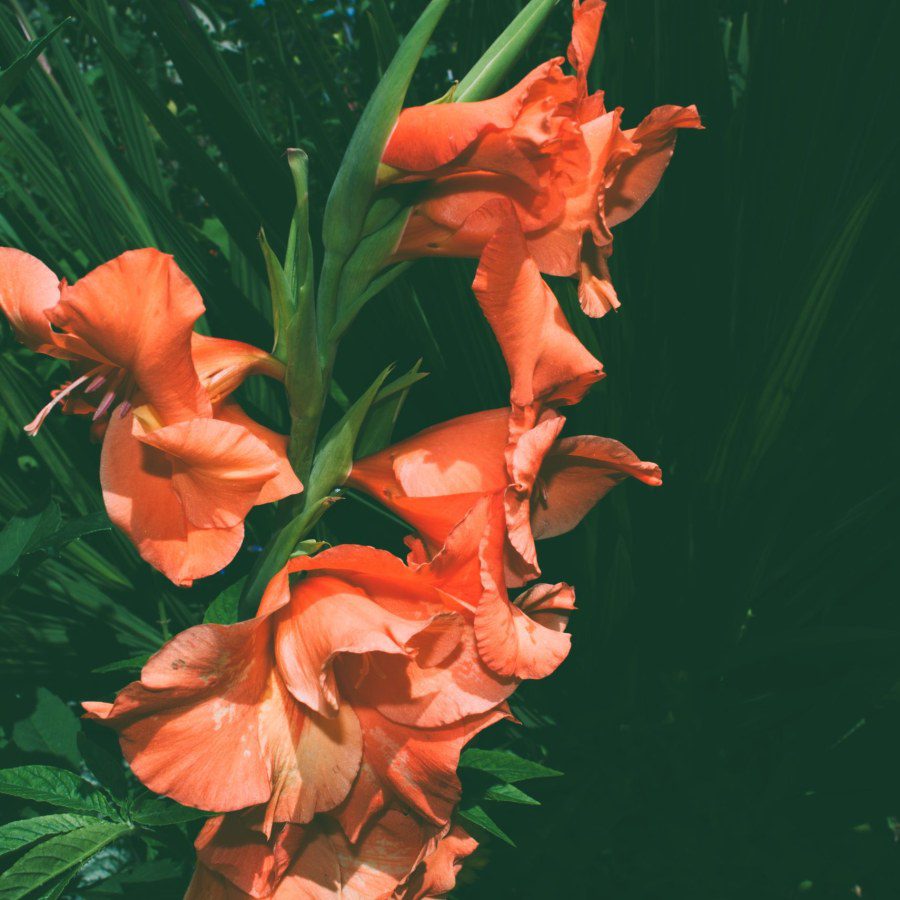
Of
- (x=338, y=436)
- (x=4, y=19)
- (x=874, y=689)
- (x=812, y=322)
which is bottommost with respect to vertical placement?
(x=874, y=689)

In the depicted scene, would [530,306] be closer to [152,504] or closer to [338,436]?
[338,436]

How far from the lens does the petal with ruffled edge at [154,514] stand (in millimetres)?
645

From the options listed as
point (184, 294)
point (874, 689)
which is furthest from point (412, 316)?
point (874, 689)

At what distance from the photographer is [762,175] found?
50.7 inches

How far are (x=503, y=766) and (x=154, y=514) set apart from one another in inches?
16.9

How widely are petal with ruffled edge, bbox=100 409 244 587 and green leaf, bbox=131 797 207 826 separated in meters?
0.21

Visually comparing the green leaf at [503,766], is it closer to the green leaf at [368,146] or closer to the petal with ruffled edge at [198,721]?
the petal with ruffled edge at [198,721]

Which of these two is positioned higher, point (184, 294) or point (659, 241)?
point (184, 294)

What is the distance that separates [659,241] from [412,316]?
0.39 metres

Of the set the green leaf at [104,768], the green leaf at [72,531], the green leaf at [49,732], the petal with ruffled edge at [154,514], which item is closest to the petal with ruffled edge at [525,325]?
the petal with ruffled edge at [154,514]

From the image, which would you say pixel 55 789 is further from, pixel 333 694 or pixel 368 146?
pixel 368 146

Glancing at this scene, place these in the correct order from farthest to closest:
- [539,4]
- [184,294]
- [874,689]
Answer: [874,689]
[539,4]
[184,294]

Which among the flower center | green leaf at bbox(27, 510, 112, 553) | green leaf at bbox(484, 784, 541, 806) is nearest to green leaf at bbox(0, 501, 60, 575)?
green leaf at bbox(27, 510, 112, 553)

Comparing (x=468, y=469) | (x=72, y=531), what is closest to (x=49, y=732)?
(x=72, y=531)
